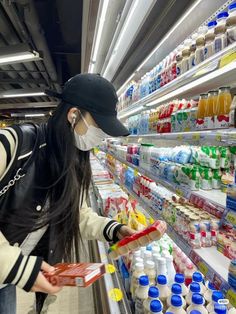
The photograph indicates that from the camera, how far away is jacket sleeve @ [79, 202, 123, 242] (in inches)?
65.1

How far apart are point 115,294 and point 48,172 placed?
3.16 feet

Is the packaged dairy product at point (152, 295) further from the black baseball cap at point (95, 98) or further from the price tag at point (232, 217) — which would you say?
the black baseball cap at point (95, 98)

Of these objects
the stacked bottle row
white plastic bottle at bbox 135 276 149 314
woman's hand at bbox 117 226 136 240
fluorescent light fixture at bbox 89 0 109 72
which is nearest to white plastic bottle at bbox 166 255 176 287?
A: white plastic bottle at bbox 135 276 149 314

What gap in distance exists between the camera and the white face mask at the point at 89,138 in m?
1.40

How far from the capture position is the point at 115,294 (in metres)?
1.84

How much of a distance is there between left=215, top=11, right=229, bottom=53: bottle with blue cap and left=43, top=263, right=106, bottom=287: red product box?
3.74ft

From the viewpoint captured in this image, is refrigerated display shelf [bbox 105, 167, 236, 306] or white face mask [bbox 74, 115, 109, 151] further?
white face mask [bbox 74, 115, 109, 151]

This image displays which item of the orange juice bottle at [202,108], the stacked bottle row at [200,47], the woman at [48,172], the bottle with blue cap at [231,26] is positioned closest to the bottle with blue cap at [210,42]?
the stacked bottle row at [200,47]

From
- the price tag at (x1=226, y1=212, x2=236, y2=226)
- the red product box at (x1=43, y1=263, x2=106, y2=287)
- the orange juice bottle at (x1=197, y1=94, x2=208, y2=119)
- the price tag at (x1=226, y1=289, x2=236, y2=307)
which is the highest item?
the orange juice bottle at (x1=197, y1=94, x2=208, y2=119)

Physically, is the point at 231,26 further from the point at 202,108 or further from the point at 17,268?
the point at 17,268

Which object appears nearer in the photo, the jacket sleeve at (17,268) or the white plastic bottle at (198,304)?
the jacket sleeve at (17,268)

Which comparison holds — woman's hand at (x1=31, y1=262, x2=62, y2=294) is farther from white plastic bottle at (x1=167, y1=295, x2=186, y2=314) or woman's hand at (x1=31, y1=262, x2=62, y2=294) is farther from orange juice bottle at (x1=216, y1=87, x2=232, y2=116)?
orange juice bottle at (x1=216, y1=87, x2=232, y2=116)

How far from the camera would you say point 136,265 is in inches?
65.9

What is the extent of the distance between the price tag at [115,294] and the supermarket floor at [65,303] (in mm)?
629
